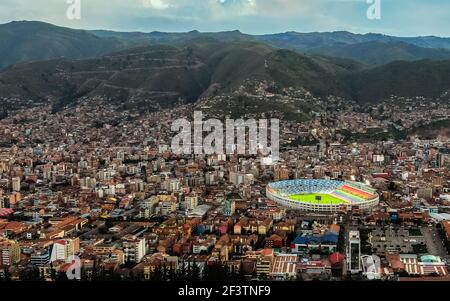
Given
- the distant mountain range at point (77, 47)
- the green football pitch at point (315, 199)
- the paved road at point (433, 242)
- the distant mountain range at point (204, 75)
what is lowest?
the paved road at point (433, 242)

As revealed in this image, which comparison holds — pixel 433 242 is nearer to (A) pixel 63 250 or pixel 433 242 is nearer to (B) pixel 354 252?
(B) pixel 354 252

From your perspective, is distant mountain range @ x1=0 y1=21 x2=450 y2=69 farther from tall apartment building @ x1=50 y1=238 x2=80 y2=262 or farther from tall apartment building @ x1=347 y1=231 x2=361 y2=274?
tall apartment building @ x1=50 y1=238 x2=80 y2=262

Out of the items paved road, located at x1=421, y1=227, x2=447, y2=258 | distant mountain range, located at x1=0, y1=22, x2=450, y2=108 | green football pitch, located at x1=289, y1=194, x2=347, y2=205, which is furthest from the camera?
distant mountain range, located at x1=0, y1=22, x2=450, y2=108

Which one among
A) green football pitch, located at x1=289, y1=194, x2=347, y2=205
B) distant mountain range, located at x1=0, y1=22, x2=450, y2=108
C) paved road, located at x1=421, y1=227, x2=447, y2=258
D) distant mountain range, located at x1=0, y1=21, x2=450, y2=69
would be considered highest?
distant mountain range, located at x1=0, y1=21, x2=450, y2=69

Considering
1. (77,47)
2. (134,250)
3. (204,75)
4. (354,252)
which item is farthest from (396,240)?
(77,47)

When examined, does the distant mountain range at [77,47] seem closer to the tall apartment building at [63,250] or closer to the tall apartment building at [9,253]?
the tall apartment building at [9,253]

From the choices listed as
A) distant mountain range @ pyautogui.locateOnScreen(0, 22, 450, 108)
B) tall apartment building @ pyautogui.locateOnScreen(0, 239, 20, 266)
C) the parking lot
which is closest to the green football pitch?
the parking lot

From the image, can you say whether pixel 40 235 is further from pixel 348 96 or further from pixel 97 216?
pixel 348 96

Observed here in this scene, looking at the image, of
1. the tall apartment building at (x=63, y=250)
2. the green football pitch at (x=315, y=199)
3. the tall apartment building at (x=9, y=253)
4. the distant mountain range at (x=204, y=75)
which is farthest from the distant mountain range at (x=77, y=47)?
the tall apartment building at (x=63, y=250)

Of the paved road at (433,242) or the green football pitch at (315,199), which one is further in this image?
the green football pitch at (315,199)
